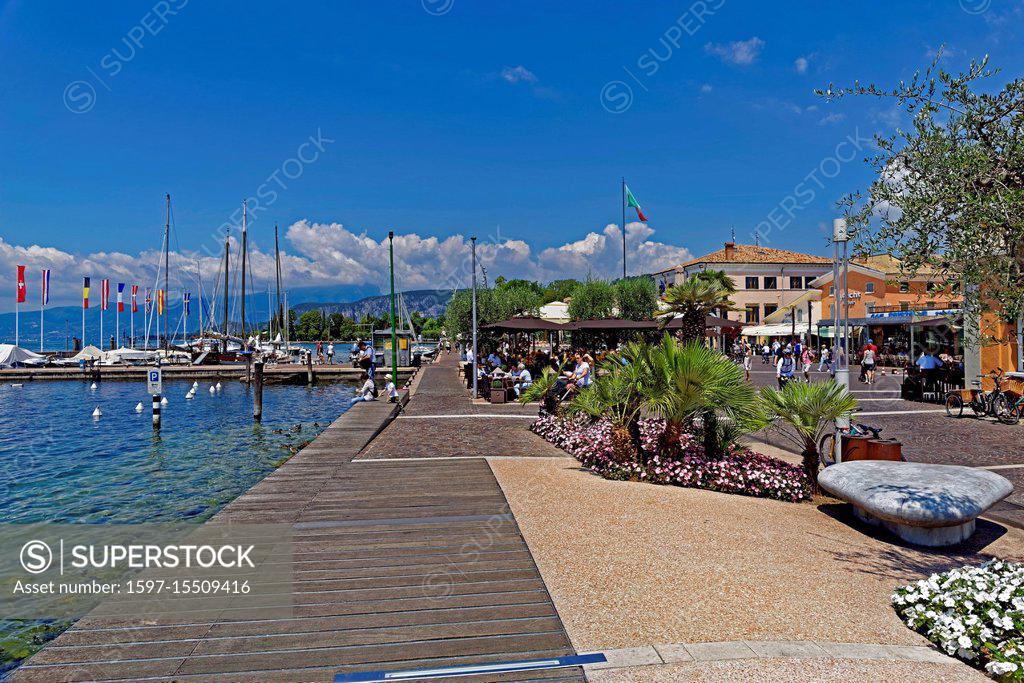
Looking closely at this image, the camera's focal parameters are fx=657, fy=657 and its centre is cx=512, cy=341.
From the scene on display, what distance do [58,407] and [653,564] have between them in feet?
110

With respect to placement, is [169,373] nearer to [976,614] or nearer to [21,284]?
[21,284]

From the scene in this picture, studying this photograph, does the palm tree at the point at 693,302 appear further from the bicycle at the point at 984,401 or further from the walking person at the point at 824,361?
the walking person at the point at 824,361

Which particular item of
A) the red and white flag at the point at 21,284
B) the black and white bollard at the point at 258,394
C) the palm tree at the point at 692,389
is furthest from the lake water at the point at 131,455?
the red and white flag at the point at 21,284

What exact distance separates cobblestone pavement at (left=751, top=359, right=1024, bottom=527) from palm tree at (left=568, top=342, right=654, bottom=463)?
4.19 m

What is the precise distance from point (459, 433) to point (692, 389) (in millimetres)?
6288

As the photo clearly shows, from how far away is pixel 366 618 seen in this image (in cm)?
462

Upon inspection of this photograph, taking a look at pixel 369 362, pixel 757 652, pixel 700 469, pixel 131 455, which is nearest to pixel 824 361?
pixel 369 362

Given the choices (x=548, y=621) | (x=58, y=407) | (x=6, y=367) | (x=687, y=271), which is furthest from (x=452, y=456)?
(x=687, y=271)

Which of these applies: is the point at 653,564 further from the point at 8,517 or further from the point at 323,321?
the point at 323,321

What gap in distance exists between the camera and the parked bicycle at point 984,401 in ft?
50.6

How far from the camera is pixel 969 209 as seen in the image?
5090 mm

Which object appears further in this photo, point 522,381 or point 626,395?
point 522,381

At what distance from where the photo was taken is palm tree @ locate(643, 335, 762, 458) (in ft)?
29.4

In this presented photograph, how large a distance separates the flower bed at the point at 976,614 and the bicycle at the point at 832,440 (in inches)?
169
